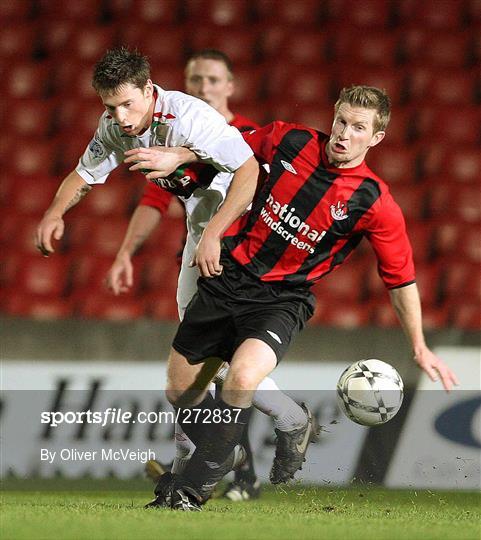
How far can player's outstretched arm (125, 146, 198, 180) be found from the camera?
128 inches

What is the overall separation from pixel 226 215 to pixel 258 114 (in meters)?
2.92

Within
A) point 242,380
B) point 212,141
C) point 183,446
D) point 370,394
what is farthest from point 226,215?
point 183,446

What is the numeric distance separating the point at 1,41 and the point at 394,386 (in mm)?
3710

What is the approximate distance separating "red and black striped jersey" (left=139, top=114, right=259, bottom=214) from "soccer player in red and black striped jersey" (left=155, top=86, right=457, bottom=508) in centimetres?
18

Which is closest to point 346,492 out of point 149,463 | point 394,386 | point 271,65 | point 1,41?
point 394,386

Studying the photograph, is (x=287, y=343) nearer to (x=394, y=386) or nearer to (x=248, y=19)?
(x=394, y=386)

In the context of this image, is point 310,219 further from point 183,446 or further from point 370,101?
point 183,446

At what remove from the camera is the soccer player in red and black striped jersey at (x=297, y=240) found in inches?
140

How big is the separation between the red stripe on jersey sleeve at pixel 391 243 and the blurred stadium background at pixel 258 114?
1.95m

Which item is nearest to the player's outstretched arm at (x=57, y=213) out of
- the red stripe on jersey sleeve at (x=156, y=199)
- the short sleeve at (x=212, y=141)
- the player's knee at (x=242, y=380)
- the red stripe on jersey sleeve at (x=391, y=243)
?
the short sleeve at (x=212, y=141)

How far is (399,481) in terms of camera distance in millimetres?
4512

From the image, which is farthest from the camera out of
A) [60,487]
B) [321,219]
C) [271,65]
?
[271,65]

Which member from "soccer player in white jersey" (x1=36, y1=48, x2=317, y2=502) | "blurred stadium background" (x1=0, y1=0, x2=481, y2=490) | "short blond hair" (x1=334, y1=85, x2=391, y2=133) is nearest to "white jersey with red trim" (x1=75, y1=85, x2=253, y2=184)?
"soccer player in white jersey" (x1=36, y1=48, x2=317, y2=502)

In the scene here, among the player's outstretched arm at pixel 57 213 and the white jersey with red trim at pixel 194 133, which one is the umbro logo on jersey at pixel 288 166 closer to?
the white jersey with red trim at pixel 194 133
